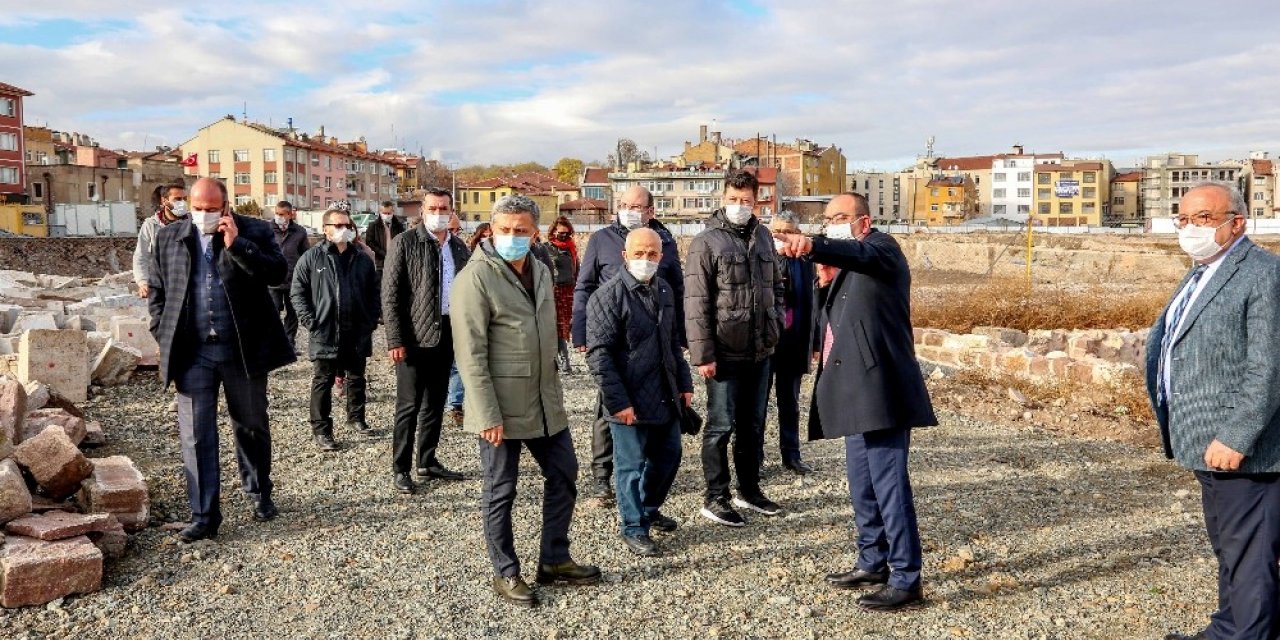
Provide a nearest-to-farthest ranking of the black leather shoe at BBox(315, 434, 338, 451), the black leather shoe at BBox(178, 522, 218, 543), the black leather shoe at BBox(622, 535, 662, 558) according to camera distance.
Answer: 1. the black leather shoe at BBox(622, 535, 662, 558)
2. the black leather shoe at BBox(178, 522, 218, 543)
3. the black leather shoe at BBox(315, 434, 338, 451)

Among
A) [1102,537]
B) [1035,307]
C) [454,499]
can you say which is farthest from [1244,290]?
[1035,307]

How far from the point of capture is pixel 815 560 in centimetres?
528

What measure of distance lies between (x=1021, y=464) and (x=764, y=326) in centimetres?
319

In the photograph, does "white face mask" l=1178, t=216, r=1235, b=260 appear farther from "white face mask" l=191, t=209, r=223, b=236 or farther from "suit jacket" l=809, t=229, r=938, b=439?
"white face mask" l=191, t=209, r=223, b=236

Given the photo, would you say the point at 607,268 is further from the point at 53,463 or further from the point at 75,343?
the point at 75,343

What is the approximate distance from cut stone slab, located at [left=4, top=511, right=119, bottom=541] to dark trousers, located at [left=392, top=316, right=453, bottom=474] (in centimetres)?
203

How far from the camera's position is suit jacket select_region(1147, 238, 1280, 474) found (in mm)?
3584

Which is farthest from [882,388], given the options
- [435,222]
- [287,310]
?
[287,310]

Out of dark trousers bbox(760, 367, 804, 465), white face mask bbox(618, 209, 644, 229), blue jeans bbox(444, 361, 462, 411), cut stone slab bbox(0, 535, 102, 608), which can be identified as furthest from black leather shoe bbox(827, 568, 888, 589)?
blue jeans bbox(444, 361, 462, 411)

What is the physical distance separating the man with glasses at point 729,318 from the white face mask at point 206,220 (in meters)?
2.90

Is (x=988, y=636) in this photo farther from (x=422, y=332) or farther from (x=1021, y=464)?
(x=422, y=332)

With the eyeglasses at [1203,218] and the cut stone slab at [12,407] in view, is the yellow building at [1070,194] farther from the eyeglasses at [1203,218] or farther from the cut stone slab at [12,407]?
the cut stone slab at [12,407]

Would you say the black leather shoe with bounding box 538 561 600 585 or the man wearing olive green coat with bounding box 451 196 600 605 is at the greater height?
the man wearing olive green coat with bounding box 451 196 600 605

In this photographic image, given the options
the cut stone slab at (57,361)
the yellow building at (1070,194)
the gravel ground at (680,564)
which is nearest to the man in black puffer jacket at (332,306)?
the gravel ground at (680,564)
